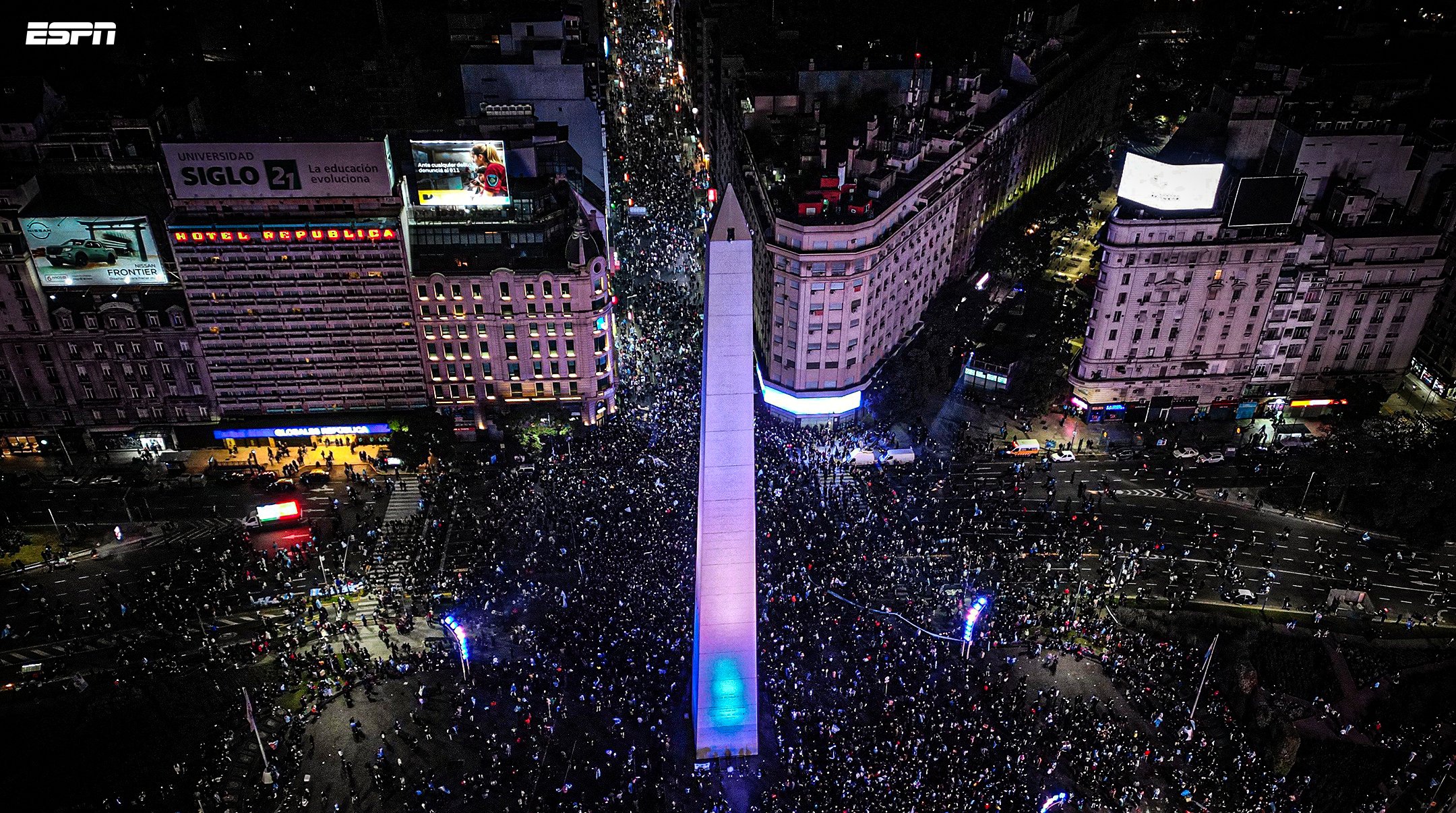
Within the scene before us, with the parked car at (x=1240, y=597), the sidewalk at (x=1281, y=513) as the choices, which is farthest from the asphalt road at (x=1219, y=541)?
the parked car at (x=1240, y=597)

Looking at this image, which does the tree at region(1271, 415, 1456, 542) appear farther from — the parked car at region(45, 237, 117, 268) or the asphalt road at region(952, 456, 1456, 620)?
the parked car at region(45, 237, 117, 268)

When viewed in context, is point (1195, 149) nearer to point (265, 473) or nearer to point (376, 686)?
point (376, 686)

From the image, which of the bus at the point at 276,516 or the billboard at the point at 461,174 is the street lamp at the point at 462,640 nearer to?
the bus at the point at 276,516

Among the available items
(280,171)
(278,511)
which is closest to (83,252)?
(280,171)

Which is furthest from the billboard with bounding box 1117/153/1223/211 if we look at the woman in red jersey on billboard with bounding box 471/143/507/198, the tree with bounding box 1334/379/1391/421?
the woman in red jersey on billboard with bounding box 471/143/507/198

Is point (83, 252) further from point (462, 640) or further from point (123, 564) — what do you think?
point (462, 640)
